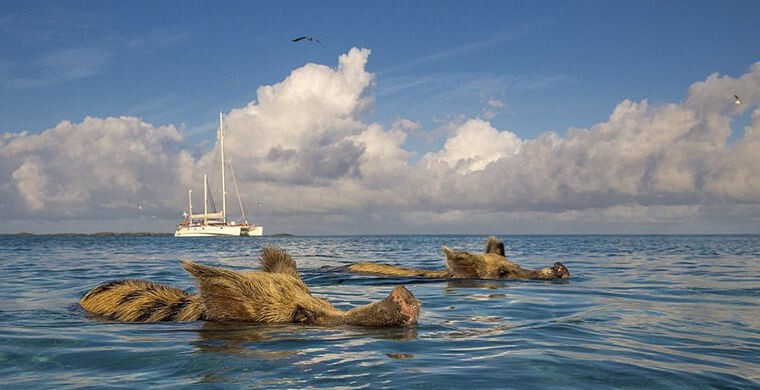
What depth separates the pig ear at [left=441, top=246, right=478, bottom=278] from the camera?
15.6 meters

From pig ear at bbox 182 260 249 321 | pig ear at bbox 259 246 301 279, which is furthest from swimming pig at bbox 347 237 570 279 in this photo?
pig ear at bbox 182 260 249 321

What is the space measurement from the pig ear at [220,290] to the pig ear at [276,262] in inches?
34.2

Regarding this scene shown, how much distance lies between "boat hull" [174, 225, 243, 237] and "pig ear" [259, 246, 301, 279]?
490 ft

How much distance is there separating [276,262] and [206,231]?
15144cm

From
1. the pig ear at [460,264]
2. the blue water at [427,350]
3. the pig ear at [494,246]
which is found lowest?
the blue water at [427,350]

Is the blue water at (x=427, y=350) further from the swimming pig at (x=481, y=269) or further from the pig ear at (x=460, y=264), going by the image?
the swimming pig at (x=481, y=269)

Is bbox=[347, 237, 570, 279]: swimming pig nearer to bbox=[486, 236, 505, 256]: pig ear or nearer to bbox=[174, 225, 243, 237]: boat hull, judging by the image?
bbox=[486, 236, 505, 256]: pig ear

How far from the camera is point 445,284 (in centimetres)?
1489

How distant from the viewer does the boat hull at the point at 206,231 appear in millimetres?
153375

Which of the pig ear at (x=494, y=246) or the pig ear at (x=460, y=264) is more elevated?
the pig ear at (x=494, y=246)

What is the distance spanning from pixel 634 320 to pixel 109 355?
714cm

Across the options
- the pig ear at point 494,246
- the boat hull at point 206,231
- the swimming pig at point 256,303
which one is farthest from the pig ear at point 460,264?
the boat hull at point 206,231

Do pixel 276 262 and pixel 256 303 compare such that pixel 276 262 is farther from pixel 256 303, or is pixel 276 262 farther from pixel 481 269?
pixel 481 269

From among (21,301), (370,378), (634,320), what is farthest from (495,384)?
(21,301)
